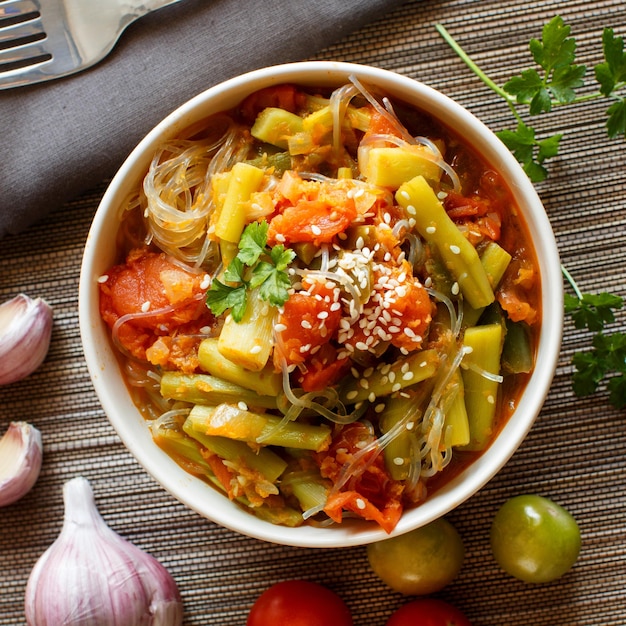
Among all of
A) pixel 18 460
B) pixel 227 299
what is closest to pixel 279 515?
pixel 227 299

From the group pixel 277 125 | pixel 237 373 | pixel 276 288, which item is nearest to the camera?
pixel 276 288

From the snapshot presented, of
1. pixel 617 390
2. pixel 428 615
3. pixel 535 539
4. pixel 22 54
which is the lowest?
pixel 428 615

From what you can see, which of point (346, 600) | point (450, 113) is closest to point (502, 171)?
point (450, 113)

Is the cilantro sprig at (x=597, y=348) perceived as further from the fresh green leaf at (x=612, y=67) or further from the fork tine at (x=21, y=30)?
the fork tine at (x=21, y=30)

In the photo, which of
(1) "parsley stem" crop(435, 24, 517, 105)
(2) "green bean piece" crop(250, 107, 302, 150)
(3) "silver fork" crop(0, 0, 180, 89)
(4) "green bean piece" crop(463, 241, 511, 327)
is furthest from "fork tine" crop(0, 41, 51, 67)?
(4) "green bean piece" crop(463, 241, 511, 327)

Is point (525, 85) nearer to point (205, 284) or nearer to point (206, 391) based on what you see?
point (205, 284)

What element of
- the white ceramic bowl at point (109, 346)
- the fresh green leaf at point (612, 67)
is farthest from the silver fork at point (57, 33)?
the fresh green leaf at point (612, 67)

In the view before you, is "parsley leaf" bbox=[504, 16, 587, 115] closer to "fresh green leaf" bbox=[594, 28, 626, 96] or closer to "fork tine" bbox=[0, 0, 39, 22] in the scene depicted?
"fresh green leaf" bbox=[594, 28, 626, 96]
